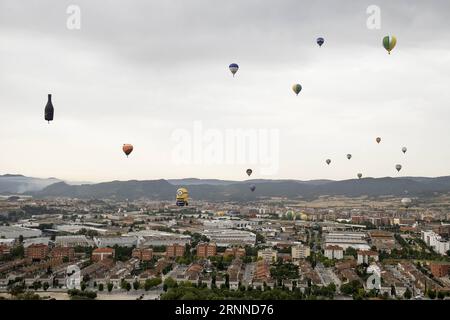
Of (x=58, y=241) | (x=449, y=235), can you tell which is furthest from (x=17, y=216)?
(x=449, y=235)

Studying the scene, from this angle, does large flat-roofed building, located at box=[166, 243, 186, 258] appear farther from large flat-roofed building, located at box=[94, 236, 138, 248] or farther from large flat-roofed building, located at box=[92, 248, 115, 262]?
large flat-roofed building, located at box=[94, 236, 138, 248]

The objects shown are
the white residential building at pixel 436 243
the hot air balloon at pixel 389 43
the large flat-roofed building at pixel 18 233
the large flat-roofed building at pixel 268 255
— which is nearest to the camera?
the hot air balloon at pixel 389 43

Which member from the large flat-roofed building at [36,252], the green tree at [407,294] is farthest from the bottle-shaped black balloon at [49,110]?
the large flat-roofed building at [36,252]

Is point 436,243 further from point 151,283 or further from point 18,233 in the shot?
point 18,233

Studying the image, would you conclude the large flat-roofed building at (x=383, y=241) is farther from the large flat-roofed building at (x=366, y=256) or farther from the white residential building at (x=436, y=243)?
the large flat-roofed building at (x=366, y=256)

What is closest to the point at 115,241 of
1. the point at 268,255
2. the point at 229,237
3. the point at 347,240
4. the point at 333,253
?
the point at 229,237
